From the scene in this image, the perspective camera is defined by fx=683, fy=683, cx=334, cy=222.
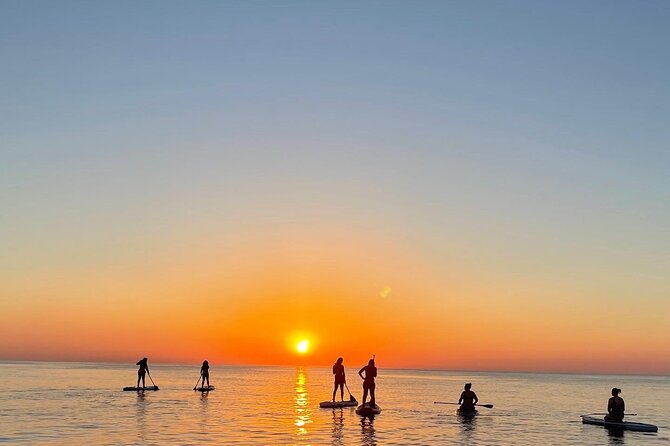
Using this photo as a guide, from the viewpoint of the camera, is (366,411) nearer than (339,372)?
Yes

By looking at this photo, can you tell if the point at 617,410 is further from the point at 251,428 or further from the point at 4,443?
the point at 4,443

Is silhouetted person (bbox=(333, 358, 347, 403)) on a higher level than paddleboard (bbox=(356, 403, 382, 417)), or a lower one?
higher

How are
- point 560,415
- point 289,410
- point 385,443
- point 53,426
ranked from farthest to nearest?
point 560,415 → point 289,410 → point 53,426 → point 385,443

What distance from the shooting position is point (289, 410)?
3944 centimetres

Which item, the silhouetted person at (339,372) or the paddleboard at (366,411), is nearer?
the paddleboard at (366,411)

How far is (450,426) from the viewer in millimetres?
32781

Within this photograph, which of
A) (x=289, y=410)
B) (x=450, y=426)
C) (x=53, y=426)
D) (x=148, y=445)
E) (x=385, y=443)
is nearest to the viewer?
(x=148, y=445)

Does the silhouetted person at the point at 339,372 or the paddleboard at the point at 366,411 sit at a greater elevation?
the silhouetted person at the point at 339,372

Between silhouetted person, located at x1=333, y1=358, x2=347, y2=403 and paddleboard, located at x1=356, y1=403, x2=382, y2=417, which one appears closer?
paddleboard, located at x1=356, y1=403, x2=382, y2=417

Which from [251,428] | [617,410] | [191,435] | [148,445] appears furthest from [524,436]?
[148,445]

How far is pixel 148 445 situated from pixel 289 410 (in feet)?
57.2

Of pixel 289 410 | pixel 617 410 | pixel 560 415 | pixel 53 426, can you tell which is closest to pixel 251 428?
pixel 53 426

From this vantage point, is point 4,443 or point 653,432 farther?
point 653,432

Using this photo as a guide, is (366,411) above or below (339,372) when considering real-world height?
below
